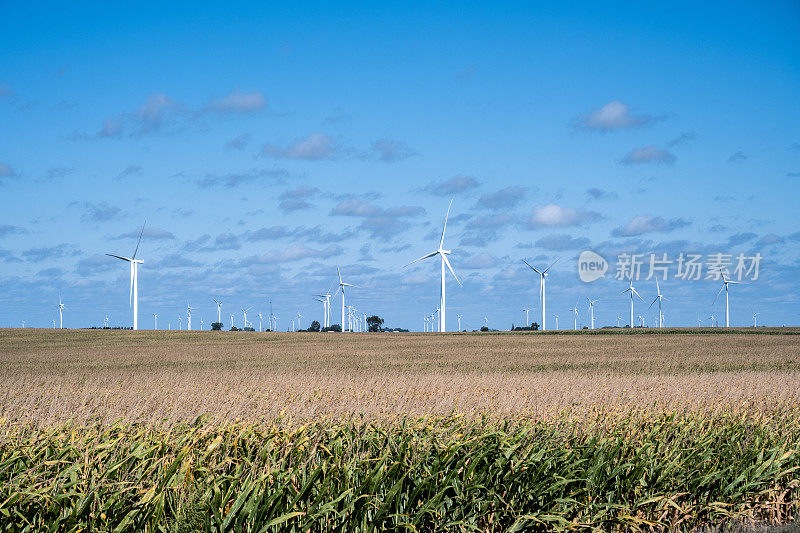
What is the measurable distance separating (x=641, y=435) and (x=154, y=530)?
390 inches

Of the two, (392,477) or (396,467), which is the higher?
(396,467)

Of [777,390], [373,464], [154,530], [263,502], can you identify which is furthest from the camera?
[777,390]

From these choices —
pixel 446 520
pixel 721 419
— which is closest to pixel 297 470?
pixel 446 520

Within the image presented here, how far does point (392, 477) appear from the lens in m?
11.3

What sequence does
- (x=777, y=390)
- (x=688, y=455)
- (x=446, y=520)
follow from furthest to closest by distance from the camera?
(x=777, y=390)
(x=688, y=455)
(x=446, y=520)

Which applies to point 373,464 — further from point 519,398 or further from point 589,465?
point 519,398

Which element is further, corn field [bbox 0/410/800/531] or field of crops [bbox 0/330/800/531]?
field of crops [bbox 0/330/800/531]

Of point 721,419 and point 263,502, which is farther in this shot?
point 721,419

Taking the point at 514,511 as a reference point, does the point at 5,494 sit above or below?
above

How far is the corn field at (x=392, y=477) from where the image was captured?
388 inches

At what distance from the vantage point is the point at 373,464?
1198cm

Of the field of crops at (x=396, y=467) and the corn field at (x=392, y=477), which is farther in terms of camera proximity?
the field of crops at (x=396, y=467)

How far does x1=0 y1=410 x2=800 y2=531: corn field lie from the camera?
984cm

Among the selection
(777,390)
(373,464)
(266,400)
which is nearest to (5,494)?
(373,464)
